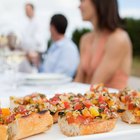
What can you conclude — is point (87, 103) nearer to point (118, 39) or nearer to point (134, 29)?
point (118, 39)

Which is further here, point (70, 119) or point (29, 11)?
→ point (29, 11)

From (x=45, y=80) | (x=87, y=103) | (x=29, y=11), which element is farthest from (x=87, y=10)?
(x=29, y=11)

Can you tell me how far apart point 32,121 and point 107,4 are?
5.82 feet

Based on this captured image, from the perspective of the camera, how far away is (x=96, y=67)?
117 inches

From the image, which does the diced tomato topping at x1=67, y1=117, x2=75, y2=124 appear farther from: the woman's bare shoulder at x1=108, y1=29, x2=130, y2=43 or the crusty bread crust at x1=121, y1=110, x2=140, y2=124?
the woman's bare shoulder at x1=108, y1=29, x2=130, y2=43

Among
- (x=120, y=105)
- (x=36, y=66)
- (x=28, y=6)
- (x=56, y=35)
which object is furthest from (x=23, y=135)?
(x=28, y=6)

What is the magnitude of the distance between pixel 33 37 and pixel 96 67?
5.72m

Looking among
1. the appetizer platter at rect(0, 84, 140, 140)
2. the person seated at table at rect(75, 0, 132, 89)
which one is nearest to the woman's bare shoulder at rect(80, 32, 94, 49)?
the person seated at table at rect(75, 0, 132, 89)

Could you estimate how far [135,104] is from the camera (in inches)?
58.2

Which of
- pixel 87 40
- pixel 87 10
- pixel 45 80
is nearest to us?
pixel 45 80

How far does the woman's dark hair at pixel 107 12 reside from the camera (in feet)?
9.45

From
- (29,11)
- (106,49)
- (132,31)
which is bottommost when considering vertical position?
(106,49)

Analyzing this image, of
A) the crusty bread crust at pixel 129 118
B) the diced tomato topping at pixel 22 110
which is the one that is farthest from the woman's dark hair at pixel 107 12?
the diced tomato topping at pixel 22 110

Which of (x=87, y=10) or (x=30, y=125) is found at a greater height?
(x=87, y=10)
